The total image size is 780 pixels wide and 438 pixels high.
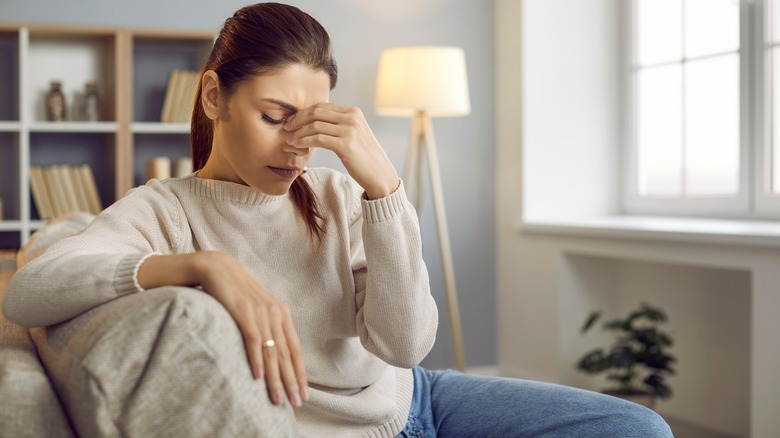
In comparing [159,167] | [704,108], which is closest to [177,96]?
[159,167]

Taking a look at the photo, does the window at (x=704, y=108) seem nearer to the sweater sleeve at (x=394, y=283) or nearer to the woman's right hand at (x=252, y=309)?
the sweater sleeve at (x=394, y=283)

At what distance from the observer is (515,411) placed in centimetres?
125

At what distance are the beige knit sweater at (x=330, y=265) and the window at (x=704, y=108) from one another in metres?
2.37

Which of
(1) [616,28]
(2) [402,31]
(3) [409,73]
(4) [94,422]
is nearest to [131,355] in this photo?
(4) [94,422]

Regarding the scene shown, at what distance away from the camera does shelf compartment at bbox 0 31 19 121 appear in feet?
12.0

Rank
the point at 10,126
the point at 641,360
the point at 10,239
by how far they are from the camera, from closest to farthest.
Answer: the point at 641,360 → the point at 10,126 → the point at 10,239

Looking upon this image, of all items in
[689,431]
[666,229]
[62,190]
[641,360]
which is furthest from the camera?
[62,190]

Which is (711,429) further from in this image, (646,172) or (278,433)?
(278,433)

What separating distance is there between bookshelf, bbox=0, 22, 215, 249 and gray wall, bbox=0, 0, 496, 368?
47 cm

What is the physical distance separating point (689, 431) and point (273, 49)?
2.65 meters

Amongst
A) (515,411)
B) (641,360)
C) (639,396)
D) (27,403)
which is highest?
(27,403)

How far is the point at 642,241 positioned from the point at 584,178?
992 mm

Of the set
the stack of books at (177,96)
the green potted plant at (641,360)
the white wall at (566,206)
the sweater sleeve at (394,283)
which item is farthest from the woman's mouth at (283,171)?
the stack of books at (177,96)

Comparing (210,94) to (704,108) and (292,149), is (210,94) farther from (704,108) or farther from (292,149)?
(704,108)
